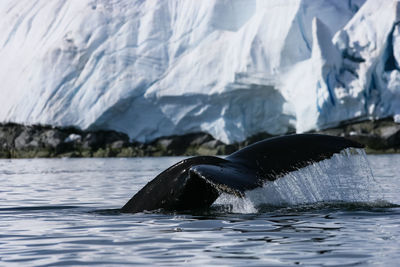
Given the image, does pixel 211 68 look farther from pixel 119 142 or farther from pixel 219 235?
pixel 219 235

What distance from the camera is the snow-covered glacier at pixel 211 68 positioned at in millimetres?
27875

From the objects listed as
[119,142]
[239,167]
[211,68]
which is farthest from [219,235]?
[119,142]

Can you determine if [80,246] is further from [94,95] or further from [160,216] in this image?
[94,95]

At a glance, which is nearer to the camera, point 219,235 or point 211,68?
point 219,235

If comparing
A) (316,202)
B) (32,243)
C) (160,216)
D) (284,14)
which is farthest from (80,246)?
(284,14)

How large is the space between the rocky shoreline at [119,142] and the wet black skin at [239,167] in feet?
79.9

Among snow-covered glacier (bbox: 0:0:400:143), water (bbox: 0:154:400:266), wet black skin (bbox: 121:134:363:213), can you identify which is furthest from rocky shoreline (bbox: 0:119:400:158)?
wet black skin (bbox: 121:134:363:213)

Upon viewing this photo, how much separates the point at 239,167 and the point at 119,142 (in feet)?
102

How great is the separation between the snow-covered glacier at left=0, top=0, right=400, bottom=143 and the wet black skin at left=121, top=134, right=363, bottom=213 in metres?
21.6

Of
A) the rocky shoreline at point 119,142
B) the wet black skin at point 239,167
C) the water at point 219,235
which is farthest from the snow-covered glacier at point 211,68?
the wet black skin at point 239,167

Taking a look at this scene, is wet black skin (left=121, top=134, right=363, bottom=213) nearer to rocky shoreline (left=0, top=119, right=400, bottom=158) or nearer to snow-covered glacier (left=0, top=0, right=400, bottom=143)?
snow-covered glacier (left=0, top=0, right=400, bottom=143)

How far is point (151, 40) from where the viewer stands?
35.1 m

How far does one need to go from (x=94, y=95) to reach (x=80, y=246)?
96.4 feet

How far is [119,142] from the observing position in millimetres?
36312
